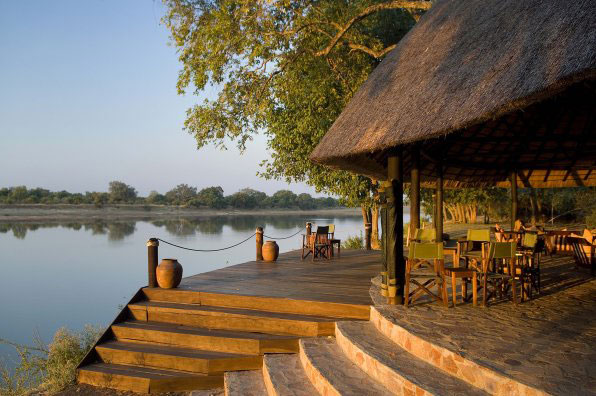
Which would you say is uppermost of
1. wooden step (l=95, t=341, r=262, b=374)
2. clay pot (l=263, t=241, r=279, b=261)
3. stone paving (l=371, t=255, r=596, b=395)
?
clay pot (l=263, t=241, r=279, b=261)

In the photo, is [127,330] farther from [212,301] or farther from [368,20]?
[368,20]

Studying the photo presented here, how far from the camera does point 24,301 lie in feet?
43.3

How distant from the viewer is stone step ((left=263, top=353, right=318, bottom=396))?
4.36m

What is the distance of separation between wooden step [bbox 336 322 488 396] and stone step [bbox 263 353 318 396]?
522 mm

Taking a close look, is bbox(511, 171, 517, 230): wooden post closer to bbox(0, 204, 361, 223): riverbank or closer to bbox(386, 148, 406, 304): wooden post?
bbox(386, 148, 406, 304): wooden post

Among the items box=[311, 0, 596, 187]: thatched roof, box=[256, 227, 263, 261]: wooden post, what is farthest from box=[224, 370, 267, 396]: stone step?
box=[256, 227, 263, 261]: wooden post

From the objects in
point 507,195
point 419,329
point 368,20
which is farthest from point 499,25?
point 507,195

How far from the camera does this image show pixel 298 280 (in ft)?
24.9

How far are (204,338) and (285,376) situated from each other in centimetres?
147

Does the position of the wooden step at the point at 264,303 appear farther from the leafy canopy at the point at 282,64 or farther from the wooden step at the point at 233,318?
the leafy canopy at the point at 282,64

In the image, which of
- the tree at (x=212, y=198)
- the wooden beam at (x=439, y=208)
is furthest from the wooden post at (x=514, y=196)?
the tree at (x=212, y=198)

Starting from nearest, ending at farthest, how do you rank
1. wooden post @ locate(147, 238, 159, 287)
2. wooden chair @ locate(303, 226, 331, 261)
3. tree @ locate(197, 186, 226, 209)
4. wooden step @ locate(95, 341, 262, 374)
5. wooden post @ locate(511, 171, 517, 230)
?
1. wooden step @ locate(95, 341, 262, 374)
2. wooden post @ locate(147, 238, 159, 287)
3. wooden chair @ locate(303, 226, 331, 261)
4. wooden post @ locate(511, 171, 517, 230)
5. tree @ locate(197, 186, 226, 209)

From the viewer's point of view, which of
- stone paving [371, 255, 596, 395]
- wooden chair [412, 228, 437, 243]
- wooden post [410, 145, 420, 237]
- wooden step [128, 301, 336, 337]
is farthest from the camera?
wooden post [410, 145, 420, 237]

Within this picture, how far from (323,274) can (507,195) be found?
75.1 ft
